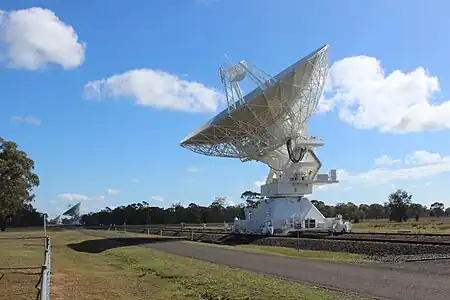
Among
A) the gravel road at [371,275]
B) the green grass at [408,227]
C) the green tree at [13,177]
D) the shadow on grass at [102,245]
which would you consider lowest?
the shadow on grass at [102,245]

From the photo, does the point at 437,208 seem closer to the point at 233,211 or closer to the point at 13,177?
the point at 233,211

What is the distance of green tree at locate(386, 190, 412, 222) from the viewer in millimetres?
116125

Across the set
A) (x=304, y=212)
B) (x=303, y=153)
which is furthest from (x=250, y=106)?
(x=304, y=212)

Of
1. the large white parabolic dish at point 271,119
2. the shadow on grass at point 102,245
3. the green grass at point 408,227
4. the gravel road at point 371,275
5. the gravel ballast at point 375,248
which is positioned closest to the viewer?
the gravel road at point 371,275

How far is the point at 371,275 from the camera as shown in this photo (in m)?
17.1

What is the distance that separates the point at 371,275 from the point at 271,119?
31.9 m

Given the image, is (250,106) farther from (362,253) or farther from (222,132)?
(362,253)

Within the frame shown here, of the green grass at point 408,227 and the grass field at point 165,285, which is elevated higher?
the green grass at point 408,227

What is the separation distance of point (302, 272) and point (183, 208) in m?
147

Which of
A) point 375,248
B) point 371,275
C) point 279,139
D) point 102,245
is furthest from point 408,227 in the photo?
point 371,275

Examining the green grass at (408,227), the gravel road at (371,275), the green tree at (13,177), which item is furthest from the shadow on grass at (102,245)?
the green tree at (13,177)

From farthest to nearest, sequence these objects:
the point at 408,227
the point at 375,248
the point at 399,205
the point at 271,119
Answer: the point at 399,205
the point at 408,227
the point at 271,119
the point at 375,248

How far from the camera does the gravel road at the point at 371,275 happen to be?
13391 mm

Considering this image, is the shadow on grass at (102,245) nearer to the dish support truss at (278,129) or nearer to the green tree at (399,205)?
the dish support truss at (278,129)
